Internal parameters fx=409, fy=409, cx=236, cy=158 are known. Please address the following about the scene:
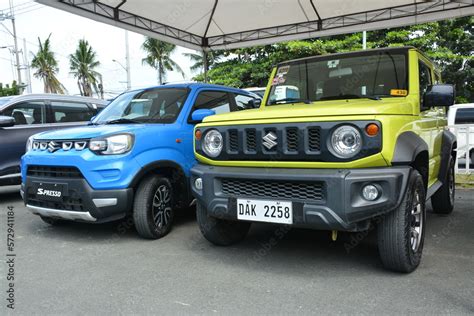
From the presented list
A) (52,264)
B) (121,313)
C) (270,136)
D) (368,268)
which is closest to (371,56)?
(270,136)

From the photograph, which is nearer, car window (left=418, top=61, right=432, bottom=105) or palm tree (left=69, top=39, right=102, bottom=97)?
car window (left=418, top=61, right=432, bottom=105)

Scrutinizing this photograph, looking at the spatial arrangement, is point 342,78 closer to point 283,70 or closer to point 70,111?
point 283,70

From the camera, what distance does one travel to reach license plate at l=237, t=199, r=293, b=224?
312cm

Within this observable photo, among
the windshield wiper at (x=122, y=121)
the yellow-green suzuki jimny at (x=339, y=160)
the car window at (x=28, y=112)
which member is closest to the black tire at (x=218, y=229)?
the yellow-green suzuki jimny at (x=339, y=160)

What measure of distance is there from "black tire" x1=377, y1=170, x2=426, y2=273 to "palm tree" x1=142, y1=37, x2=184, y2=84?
36488 mm

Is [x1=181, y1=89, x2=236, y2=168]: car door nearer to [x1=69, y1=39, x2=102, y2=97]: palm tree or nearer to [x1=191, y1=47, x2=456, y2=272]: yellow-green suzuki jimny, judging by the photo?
[x1=191, y1=47, x2=456, y2=272]: yellow-green suzuki jimny

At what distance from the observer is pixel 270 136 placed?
Answer: 328 cm

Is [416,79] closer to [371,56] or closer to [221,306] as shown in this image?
[371,56]

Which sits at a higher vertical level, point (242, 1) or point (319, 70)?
point (242, 1)

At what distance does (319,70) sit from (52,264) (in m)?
3.23

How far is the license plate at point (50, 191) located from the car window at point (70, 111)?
10.2 feet

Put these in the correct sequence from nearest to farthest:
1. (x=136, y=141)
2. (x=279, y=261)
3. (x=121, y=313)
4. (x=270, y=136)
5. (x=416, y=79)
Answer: (x=121, y=313)
(x=270, y=136)
(x=279, y=261)
(x=416, y=79)
(x=136, y=141)

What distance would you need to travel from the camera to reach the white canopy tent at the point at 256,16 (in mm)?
8359

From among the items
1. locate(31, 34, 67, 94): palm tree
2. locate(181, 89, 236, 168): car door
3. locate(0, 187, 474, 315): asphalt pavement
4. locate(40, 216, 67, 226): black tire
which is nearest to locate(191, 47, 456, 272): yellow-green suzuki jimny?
locate(0, 187, 474, 315): asphalt pavement
